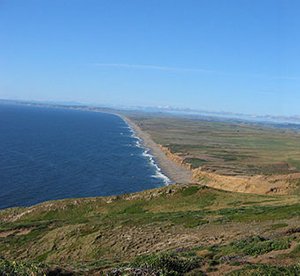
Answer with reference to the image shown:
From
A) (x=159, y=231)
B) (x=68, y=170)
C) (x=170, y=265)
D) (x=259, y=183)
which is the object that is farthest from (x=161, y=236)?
(x=68, y=170)

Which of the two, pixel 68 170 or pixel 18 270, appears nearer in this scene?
pixel 18 270

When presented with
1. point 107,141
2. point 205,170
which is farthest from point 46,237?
point 107,141

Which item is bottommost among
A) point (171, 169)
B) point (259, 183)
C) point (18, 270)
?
point (171, 169)

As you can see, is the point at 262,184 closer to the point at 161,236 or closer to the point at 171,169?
the point at 161,236

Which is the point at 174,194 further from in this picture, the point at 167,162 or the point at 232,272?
the point at 167,162

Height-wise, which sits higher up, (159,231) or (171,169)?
(159,231)

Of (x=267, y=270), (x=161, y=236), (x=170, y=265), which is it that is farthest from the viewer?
(x=161, y=236)

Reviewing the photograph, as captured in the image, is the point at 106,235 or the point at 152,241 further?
the point at 106,235

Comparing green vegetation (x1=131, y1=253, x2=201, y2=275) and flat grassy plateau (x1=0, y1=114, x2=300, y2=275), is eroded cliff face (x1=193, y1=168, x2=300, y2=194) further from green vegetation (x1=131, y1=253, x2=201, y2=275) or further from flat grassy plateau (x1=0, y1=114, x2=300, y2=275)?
green vegetation (x1=131, y1=253, x2=201, y2=275)
